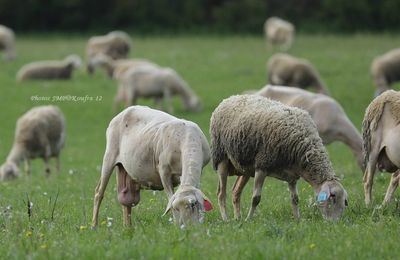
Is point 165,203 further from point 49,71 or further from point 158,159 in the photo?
point 49,71

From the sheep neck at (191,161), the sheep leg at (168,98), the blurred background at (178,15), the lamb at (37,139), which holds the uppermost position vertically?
the sheep neck at (191,161)

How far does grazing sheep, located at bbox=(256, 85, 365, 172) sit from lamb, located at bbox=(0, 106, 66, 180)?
5.39 m

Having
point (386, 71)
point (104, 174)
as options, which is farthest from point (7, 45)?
point (104, 174)

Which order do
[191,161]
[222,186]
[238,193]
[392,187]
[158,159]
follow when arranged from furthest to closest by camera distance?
[392,187], [238,193], [222,186], [158,159], [191,161]

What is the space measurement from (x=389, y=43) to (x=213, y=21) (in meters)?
17.3

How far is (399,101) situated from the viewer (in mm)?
10281

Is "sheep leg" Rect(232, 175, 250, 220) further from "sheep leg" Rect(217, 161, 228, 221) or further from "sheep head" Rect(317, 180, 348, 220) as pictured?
"sheep head" Rect(317, 180, 348, 220)

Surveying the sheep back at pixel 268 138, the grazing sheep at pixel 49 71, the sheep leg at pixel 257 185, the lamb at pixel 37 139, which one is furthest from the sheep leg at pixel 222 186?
the grazing sheep at pixel 49 71

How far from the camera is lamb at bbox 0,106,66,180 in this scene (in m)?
18.2

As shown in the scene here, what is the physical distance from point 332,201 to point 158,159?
1.90 meters

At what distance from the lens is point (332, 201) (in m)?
9.12

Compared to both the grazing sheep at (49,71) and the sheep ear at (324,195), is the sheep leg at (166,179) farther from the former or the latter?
the grazing sheep at (49,71)

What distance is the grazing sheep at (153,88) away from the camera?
2447cm

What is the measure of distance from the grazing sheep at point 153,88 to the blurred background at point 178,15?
1006 inches
